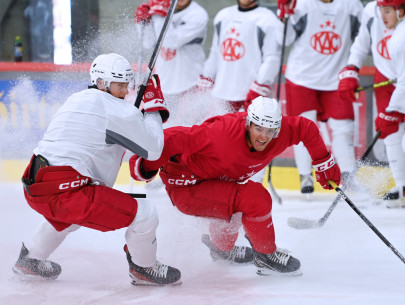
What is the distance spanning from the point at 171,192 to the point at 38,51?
365cm

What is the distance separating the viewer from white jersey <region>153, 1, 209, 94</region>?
191 inches

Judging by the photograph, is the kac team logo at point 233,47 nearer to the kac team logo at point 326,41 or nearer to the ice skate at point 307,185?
the kac team logo at point 326,41

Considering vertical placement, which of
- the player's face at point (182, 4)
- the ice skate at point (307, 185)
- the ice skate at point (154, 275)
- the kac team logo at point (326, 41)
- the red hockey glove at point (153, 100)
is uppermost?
the red hockey glove at point (153, 100)

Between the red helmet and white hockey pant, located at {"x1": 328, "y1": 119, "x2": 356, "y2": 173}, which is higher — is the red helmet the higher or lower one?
the higher one

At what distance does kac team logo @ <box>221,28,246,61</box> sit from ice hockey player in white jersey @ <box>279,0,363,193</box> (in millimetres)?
252

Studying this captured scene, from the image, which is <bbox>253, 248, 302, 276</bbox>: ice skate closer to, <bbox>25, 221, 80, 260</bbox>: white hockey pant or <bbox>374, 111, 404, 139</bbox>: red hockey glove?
<bbox>25, 221, 80, 260</bbox>: white hockey pant

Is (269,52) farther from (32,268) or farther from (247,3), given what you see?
(32,268)

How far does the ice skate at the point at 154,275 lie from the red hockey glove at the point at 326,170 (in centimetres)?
74

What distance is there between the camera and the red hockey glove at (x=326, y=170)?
314 centimetres

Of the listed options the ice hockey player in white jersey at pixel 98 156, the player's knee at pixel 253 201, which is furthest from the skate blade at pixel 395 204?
the ice hockey player in white jersey at pixel 98 156

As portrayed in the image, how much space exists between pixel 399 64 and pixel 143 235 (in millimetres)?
2030

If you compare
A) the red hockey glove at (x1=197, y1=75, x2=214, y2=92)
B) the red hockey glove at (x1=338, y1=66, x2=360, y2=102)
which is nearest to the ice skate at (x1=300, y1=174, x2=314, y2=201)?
the red hockey glove at (x1=338, y1=66, x2=360, y2=102)

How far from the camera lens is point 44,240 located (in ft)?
9.46

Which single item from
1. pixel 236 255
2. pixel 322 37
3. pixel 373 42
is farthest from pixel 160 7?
pixel 236 255
